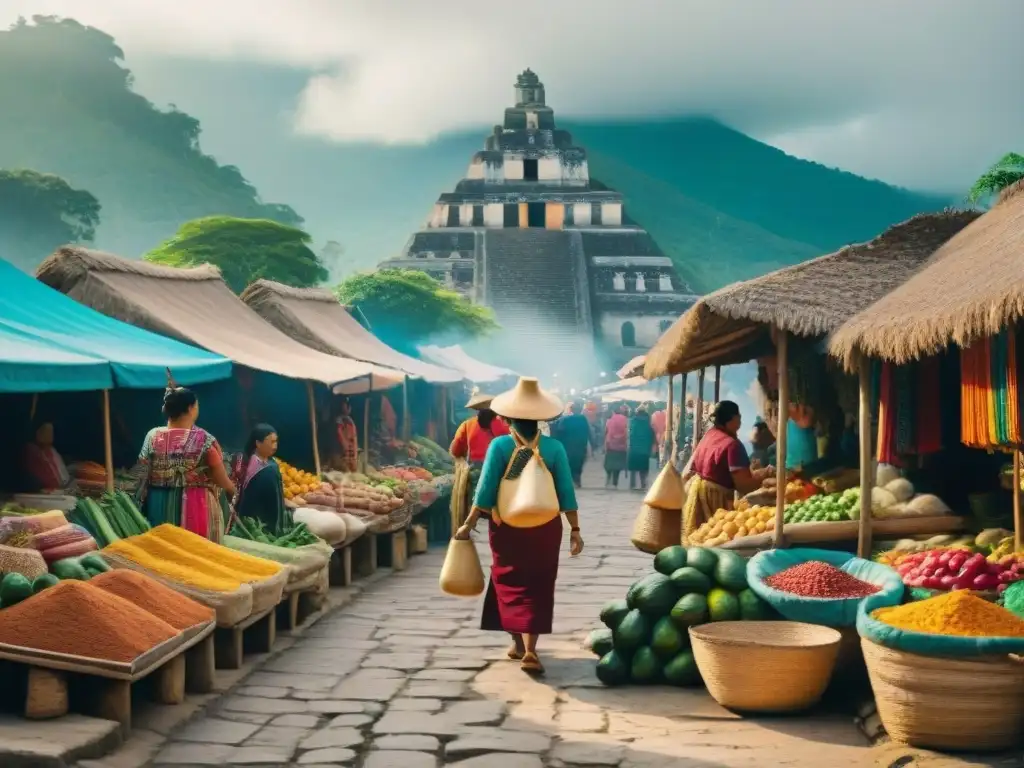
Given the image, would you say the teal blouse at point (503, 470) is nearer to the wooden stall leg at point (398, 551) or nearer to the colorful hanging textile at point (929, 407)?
the colorful hanging textile at point (929, 407)

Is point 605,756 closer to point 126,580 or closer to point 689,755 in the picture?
point 689,755

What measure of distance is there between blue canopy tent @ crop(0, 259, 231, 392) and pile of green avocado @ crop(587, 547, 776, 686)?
3.48 metres

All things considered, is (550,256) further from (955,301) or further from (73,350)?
(955,301)

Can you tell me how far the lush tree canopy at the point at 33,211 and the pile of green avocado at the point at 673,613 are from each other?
295 feet

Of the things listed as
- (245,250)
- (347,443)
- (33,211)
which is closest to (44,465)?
(347,443)

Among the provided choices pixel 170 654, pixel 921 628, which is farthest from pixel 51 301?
pixel 921 628

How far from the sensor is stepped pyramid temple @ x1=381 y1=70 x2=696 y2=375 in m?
81.2

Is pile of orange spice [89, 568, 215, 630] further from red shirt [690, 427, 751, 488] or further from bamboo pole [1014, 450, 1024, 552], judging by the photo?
bamboo pole [1014, 450, 1024, 552]

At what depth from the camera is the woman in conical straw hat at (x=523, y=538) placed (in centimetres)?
815

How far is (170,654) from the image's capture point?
678 centimetres

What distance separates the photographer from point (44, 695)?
Answer: 6102 millimetres

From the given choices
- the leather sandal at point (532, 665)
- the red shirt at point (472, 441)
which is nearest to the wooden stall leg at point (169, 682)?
the leather sandal at point (532, 665)

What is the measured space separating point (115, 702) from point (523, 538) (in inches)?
103

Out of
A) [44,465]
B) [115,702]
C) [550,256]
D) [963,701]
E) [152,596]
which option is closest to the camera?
[963,701]
